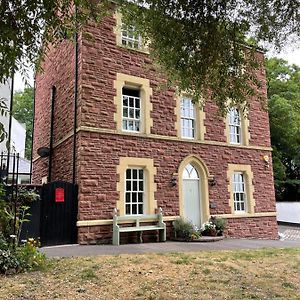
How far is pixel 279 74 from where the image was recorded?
26.9m

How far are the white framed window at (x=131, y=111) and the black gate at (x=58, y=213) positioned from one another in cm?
311

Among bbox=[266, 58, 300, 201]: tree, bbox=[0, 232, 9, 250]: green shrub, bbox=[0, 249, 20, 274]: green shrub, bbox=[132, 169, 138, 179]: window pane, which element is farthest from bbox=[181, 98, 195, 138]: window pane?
bbox=[266, 58, 300, 201]: tree

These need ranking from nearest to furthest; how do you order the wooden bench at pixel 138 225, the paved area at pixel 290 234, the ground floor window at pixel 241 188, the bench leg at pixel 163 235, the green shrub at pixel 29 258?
the green shrub at pixel 29 258 → the wooden bench at pixel 138 225 → the bench leg at pixel 163 235 → the ground floor window at pixel 241 188 → the paved area at pixel 290 234

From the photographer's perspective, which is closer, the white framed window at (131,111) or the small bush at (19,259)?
the small bush at (19,259)

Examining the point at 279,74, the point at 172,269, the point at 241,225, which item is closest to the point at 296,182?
the point at 279,74

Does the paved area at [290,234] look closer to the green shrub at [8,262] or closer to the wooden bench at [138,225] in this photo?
the wooden bench at [138,225]

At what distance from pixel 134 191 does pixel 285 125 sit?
50.9 feet

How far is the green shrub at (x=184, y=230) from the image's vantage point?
11995mm

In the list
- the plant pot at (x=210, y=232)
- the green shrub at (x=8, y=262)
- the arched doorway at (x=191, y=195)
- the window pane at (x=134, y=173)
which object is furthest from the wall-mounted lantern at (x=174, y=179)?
the green shrub at (x=8, y=262)

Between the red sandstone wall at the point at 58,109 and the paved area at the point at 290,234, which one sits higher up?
the red sandstone wall at the point at 58,109

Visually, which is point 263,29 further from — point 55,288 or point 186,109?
point 186,109

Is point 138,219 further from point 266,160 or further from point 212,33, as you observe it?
point 266,160

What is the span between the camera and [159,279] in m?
5.89

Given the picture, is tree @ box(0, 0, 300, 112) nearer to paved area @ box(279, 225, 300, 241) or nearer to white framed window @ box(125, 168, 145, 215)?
white framed window @ box(125, 168, 145, 215)
